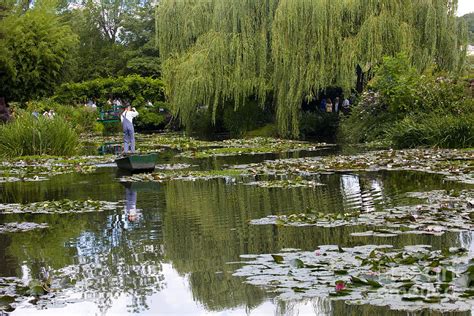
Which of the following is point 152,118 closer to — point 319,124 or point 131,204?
point 319,124

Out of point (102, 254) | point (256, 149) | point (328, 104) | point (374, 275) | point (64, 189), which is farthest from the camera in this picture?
point (328, 104)

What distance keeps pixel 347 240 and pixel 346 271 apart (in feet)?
6.64

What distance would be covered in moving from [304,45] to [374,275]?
26.8 meters

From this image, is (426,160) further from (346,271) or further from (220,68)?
(220,68)

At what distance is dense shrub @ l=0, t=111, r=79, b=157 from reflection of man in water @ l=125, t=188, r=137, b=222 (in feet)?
37.6

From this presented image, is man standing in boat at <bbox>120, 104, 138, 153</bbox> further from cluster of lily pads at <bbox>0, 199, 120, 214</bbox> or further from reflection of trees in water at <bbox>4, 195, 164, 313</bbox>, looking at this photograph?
reflection of trees in water at <bbox>4, 195, 164, 313</bbox>

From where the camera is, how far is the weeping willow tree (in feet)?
108

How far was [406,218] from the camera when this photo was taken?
1108 cm

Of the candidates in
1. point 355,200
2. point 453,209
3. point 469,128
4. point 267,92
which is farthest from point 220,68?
point 453,209

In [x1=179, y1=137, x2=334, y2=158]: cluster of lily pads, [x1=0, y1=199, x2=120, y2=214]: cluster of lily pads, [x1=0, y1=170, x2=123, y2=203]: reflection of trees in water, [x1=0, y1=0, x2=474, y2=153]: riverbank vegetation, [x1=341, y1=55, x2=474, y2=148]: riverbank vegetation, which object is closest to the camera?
[x1=0, y1=199, x2=120, y2=214]: cluster of lily pads

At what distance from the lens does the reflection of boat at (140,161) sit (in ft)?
72.7

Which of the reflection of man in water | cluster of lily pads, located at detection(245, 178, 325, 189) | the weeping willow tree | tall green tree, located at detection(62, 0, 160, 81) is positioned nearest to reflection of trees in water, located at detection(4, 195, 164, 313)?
the reflection of man in water

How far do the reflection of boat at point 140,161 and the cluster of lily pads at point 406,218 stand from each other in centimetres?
1006

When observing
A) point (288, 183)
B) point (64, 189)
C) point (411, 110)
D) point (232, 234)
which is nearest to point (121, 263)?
point (232, 234)
